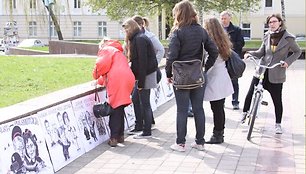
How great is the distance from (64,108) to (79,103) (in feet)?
1.68

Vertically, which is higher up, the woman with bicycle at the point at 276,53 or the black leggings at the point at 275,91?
the woman with bicycle at the point at 276,53

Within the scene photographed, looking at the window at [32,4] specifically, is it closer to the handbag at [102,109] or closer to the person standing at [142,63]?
the person standing at [142,63]

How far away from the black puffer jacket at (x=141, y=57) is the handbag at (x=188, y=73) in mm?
858

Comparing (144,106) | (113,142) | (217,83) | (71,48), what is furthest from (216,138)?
(71,48)

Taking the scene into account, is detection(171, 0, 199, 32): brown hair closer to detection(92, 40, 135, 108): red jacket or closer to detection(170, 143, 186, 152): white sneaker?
detection(92, 40, 135, 108): red jacket

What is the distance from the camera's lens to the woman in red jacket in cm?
726

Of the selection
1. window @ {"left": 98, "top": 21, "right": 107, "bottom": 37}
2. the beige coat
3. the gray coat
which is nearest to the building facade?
window @ {"left": 98, "top": 21, "right": 107, "bottom": 37}

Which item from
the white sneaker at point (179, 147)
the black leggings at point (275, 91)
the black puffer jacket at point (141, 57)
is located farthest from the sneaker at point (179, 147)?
the black leggings at point (275, 91)

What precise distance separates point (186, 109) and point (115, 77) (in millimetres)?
1085

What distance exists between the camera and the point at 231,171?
6059 millimetres

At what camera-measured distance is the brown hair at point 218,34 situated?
7055 mm

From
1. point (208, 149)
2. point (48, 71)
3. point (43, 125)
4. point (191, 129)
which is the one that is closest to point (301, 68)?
point (48, 71)

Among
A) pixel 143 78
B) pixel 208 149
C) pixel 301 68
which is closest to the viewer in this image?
pixel 208 149

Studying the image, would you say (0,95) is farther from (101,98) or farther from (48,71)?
(48,71)
